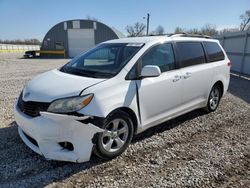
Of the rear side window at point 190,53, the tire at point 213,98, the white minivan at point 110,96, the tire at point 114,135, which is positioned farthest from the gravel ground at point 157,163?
the rear side window at point 190,53

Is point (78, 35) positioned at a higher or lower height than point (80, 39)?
higher

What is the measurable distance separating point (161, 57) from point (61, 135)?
2.19 metres

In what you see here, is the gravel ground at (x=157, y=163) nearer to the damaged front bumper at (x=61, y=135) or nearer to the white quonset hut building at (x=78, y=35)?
the damaged front bumper at (x=61, y=135)

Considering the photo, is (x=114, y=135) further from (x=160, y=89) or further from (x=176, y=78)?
(x=176, y=78)

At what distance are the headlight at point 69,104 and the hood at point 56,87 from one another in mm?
69

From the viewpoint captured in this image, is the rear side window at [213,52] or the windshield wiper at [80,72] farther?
the rear side window at [213,52]

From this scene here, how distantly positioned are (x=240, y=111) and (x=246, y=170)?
292 cm

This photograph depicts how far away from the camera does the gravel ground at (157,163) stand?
2.81m

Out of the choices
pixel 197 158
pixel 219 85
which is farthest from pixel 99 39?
pixel 197 158

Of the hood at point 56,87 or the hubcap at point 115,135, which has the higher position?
the hood at point 56,87

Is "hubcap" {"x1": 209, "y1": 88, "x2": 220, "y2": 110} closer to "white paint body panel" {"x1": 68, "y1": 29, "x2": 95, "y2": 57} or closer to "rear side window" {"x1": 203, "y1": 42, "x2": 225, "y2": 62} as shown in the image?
"rear side window" {"x1": 203, "y1": 42, "x2": 225, "y2": 62}

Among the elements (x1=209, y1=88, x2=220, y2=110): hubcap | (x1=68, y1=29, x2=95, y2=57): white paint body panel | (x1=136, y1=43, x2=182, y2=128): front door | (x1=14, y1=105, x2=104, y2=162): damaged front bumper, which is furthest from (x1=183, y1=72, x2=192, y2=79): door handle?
(x1=68, y1=29, x2=95, y2=57): white paint body panel

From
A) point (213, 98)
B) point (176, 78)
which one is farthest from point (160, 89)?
point (213, 98)

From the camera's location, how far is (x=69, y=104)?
2.83m
